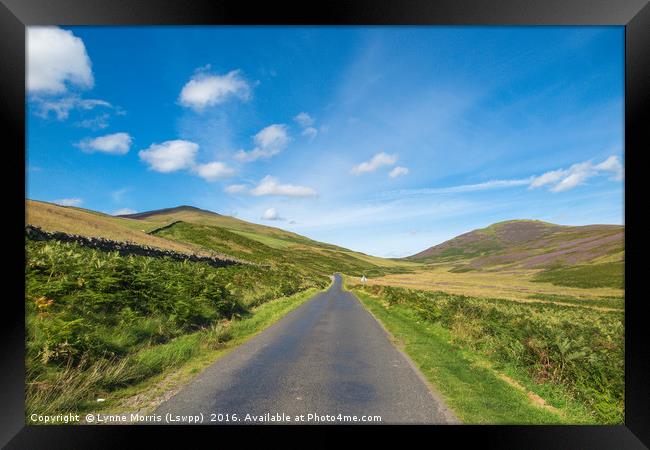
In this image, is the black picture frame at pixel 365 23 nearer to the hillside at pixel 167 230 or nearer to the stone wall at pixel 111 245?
the stone wall at pixel 111 245

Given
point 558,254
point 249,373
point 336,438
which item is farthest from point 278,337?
point 558,254

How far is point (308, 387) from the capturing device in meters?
6.50

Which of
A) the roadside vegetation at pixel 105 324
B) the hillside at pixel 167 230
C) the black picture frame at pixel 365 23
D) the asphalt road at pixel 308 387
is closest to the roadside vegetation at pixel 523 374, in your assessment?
the black picture frame at pixel 365 23

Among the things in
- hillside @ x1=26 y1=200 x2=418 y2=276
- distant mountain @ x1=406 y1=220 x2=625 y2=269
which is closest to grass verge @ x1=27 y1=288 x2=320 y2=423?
hillside @ x1=26 y1=200 x2=418 y2=276

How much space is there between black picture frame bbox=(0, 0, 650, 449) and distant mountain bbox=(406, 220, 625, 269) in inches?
942

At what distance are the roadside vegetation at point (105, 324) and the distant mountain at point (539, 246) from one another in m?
28.7

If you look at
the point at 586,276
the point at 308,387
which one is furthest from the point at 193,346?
the point at 586,276

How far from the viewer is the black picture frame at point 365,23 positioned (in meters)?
5.17

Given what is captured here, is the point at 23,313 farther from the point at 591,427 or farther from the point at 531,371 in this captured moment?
the point at 531,371

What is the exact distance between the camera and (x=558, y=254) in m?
54.0

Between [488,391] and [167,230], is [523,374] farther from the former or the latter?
[167,230]

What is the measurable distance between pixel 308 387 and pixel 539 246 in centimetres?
7346

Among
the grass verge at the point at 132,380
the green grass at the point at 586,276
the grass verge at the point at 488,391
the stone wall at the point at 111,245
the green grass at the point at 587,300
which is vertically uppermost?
the stone wall at the point at 111,245

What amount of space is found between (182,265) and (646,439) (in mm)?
18316
